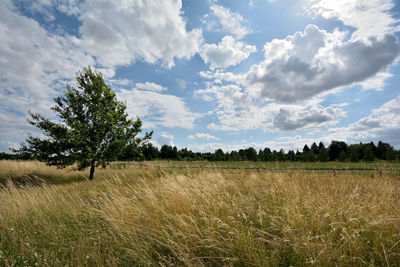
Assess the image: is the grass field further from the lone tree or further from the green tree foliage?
the green tree foliage

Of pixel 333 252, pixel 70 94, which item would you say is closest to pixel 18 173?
pixel 70 94

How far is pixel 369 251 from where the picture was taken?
2.44 meters

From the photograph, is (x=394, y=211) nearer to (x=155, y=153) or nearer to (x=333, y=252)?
(x=333, y=252)

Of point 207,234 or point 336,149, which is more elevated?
point 336,149

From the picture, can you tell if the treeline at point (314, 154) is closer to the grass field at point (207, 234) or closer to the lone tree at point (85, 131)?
the lone tree at point (85, 131)

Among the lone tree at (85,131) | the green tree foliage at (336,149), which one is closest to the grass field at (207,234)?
the lone tree at (85,131)

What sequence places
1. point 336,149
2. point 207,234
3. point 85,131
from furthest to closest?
point 336,149
point 85,131
point 207,234

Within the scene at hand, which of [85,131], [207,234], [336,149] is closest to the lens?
[207,234]

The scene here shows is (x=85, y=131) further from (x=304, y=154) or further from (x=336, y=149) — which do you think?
(x=336, y=149)

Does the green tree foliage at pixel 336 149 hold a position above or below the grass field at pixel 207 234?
above

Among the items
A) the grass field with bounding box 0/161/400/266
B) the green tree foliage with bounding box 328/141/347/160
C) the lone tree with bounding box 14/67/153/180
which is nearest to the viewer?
the grass field with bounding box 0/161/400/266

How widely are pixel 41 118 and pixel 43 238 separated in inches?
463

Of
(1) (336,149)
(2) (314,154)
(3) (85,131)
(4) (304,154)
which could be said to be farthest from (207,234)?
(1) (336,149)

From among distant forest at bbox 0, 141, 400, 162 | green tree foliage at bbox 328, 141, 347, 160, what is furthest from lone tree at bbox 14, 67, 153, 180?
green tree foliage at bbox 328, 141, 347, 160
